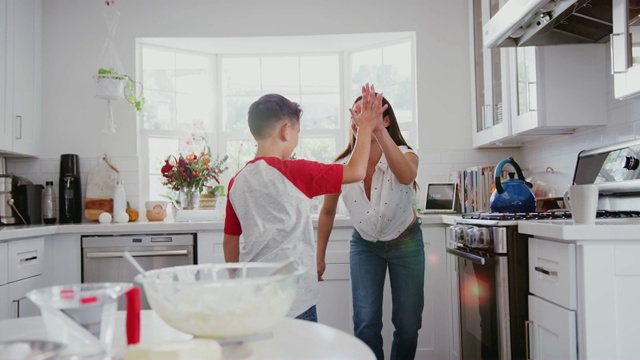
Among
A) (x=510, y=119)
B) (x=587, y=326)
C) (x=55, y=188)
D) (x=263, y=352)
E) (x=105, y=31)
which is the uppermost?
(x=105, y=31)

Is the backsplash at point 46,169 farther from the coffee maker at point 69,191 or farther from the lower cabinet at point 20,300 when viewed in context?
the lower cabinet at point 20,300

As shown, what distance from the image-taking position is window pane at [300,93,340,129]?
14.8 feet

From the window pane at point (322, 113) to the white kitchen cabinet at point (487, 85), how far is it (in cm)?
98

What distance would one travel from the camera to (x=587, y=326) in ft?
6.07

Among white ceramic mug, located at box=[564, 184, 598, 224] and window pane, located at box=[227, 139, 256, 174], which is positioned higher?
window pane, located at box=[227, 139, 256, 174]

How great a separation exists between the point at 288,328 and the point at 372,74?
3568 millimetres

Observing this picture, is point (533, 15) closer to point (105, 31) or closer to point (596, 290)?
point (596, 290)

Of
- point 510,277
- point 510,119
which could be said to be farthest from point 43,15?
point 510,277

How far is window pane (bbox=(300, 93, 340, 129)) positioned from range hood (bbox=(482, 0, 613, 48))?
68.0 inches

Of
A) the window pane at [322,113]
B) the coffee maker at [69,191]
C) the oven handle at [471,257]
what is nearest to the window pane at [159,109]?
the coffee maker at [69,191]

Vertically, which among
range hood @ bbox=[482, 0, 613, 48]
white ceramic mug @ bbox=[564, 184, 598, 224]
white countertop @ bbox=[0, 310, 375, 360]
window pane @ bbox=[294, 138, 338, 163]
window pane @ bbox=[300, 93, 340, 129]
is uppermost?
range hood @ bbox=[482, 0, 613, 48]

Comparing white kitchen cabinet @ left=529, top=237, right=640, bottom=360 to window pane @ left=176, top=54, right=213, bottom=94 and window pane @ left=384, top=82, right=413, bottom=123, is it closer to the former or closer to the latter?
window pane @ left=384, top=82, right=413, bottom=123

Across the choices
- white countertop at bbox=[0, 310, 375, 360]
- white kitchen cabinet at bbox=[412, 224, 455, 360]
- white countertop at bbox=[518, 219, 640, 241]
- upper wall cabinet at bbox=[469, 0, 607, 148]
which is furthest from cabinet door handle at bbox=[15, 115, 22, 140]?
white countertop at bbox=[518, 219, 640, 241]

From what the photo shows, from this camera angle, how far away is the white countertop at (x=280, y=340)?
34.9 inches
